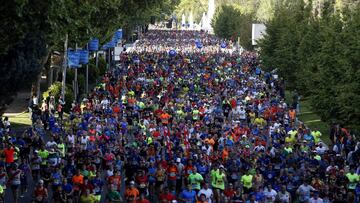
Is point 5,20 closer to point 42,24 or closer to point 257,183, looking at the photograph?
point 42,24

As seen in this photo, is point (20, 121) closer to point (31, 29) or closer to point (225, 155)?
point (225, 155)

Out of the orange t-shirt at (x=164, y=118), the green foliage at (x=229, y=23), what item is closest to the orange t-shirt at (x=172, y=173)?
the orange t-shirt at (x=164, y=118)

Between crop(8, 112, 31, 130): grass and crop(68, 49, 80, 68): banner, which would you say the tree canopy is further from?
crop(8, 112, 31, 130): grass

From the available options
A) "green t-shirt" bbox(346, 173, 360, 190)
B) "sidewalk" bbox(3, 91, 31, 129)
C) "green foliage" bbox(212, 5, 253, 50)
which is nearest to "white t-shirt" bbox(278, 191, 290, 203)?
"green t-shirt" bbox(346, 173, 360, 190)

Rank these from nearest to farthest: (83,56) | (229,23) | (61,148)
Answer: (61,148) < (83,56) < (229,23)

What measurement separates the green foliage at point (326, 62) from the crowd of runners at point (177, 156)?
4.75 feet

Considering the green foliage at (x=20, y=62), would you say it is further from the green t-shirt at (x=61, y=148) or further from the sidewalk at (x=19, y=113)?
the sidewalk at (x=19, y=113)

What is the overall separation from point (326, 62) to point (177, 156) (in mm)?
16047

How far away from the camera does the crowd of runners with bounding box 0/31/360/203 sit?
61.5 feet

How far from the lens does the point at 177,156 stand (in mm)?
22125

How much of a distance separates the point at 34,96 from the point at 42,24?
19631mm

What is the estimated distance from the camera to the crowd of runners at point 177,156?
18.8 m

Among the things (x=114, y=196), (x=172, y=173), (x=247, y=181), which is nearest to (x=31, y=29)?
(x=114, y=196)

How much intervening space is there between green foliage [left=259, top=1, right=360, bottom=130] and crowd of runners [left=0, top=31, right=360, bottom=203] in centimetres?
145
